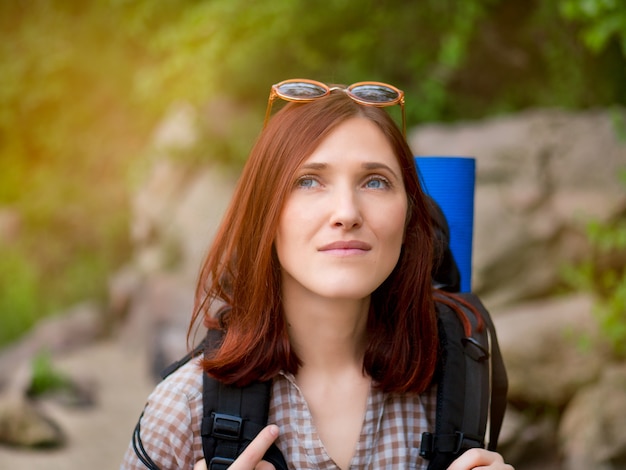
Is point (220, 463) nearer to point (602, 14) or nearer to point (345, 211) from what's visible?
point (345, 211)

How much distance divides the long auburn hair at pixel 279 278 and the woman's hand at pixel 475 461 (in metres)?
0.19

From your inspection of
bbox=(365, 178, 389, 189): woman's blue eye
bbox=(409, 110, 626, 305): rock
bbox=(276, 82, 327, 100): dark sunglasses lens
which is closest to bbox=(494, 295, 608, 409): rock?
bbox=(409, 110, 626, 305): rock

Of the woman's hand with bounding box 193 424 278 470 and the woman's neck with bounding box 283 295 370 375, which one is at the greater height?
the woman's neck with bounding box 283 295 370 375

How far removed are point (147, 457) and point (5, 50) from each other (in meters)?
8.86

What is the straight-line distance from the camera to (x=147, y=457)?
1.41 m

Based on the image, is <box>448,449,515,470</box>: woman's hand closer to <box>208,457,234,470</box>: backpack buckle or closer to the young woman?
the young woman

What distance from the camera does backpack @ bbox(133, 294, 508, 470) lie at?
1.39 metres

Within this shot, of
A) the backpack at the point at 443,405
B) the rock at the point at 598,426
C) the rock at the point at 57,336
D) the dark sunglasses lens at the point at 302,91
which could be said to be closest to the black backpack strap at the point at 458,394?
the backpack at the point at 443,405

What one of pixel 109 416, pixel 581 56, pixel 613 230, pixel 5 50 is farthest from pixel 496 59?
pixel 5 50

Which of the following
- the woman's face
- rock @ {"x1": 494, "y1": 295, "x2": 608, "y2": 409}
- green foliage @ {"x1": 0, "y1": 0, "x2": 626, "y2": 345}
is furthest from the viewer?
green foliage @ {"x1": 0, "y1": 0, "x2": 626, "y2": 345}

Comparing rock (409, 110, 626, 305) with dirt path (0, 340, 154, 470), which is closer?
dirt path (0, 340, 154, 470)

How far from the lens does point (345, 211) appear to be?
4.64ft

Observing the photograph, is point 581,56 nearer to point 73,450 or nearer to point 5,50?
point 73,450

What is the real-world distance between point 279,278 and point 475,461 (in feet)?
1.83
